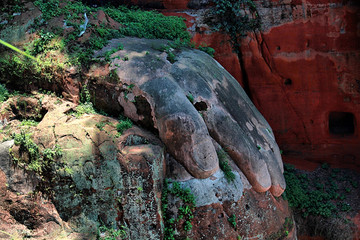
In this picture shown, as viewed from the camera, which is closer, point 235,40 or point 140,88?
point 140,88

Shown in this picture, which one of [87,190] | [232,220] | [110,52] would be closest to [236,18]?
[110,52]

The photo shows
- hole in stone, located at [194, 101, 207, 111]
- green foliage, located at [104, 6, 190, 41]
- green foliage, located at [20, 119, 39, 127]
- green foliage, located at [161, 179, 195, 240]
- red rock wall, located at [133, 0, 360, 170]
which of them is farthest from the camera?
red rock wall, located at [133, 0, 360, 170]

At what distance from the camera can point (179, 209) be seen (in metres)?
5.81

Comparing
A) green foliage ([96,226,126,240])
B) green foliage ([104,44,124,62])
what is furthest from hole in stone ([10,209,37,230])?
green foliage ([104,44,124,62])

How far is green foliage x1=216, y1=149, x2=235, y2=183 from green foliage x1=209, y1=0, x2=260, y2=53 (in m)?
3.80

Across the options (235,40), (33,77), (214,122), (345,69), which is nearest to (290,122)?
(345,69)

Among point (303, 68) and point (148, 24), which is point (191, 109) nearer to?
point (148, 24)

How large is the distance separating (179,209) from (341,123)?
604cm

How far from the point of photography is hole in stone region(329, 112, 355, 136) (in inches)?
388

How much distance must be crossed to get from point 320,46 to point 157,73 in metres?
4.66

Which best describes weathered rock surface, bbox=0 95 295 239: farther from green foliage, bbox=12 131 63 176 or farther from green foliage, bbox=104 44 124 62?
green foliage, bbox=104 44 124 62

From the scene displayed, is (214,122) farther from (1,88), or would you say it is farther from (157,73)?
(1,88)

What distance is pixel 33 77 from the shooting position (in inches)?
262

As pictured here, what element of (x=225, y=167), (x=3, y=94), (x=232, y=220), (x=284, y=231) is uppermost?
(x=3, y=94)
